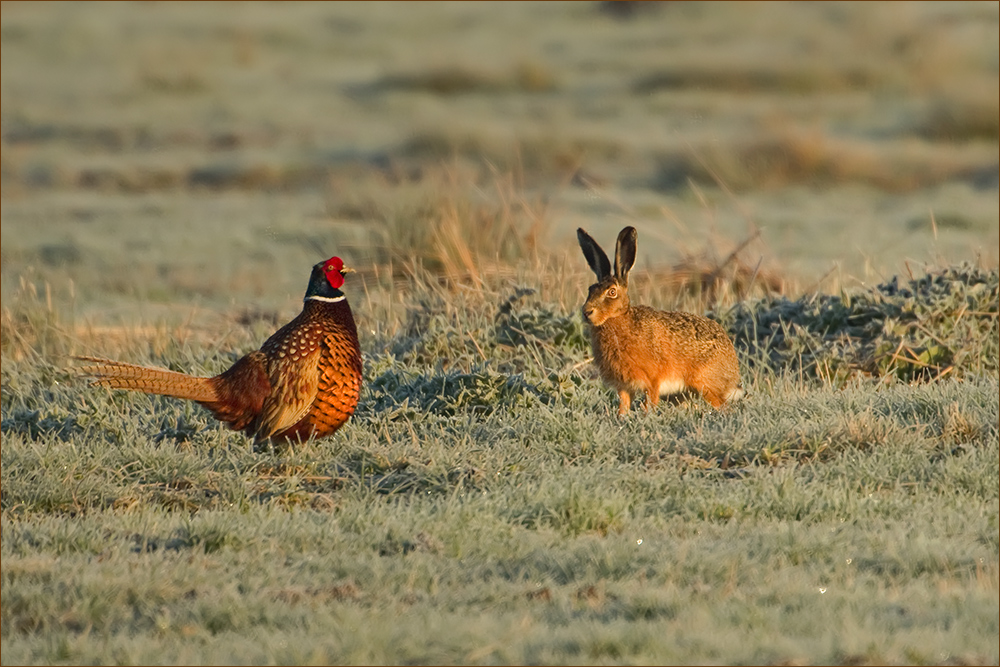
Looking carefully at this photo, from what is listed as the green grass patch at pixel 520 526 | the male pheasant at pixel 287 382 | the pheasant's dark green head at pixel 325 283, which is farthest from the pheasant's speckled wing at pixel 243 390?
the pheasant's dark green head at pixel 325 283

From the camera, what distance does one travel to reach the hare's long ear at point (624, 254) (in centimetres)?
621

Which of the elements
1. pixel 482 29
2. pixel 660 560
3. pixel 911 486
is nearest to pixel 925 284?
pixel 911 486

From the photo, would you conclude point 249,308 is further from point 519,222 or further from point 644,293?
point 644,293

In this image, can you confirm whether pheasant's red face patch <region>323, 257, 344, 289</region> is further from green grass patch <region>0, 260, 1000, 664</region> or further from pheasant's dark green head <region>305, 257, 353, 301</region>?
green grass patch <region>0, 260, 1000, 664</region>

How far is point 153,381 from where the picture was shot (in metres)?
5.62

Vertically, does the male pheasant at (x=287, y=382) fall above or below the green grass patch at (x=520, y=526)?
above

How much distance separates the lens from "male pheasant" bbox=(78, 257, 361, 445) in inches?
221

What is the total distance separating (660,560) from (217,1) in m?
33.6

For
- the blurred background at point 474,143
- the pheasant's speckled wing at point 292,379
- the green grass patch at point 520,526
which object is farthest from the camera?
the blurred background at point 474,143

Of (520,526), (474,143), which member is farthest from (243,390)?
(474,143)

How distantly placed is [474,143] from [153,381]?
13581mm

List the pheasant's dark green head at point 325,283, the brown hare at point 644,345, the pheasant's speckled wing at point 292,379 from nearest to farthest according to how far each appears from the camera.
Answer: the pheasant's speckled wing at point 292,379 → the pheasant's dark green head at point 325,283 → the brown hare at point 644,345

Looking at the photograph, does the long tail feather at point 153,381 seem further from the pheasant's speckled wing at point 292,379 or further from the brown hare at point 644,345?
the brown hare at point 644,345

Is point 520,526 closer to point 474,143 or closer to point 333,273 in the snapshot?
point 333,273
